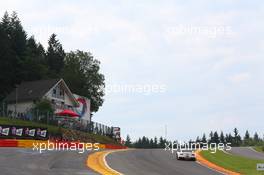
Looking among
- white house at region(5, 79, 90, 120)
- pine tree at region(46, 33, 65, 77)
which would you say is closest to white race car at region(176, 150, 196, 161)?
white house at region(5, 79, 90, 120)

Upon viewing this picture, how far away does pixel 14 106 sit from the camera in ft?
299

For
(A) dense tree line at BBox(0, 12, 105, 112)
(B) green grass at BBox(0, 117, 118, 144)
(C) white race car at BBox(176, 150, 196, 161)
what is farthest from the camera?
(A) dense tree line at BBox(0, 12, 105, 112)

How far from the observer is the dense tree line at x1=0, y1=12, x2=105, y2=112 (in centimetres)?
10106

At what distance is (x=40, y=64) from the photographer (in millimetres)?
108312

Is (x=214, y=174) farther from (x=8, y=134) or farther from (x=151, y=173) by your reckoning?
(x=8, y=134)

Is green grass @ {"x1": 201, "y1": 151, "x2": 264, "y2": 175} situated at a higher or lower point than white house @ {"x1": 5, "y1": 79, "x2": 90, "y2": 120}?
lower

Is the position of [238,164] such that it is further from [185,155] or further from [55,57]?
[55,57]

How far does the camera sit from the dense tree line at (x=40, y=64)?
101m

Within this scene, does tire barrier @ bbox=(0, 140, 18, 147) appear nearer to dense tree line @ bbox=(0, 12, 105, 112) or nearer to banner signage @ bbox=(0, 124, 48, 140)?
banner signage @ bbox=(0, 124, 48, 140)

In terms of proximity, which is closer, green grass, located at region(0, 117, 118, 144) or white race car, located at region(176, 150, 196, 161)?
white race car, located at region(176, 150, 196, 161)

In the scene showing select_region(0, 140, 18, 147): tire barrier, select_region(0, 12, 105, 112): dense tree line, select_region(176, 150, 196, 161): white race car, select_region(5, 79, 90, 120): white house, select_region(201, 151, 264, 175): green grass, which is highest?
select_region(0, 12, 105, 112): dense tree line

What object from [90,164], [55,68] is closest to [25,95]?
[55,68]

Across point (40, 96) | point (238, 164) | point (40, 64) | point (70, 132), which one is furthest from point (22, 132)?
point (40, 64)

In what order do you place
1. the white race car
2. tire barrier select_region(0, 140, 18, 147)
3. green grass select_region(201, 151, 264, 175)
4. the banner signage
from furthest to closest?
the banner signage < tire barrier select_region(0, 140, 18, 147) < the white race car < green grass select_region(201, 151, 264, 175)
